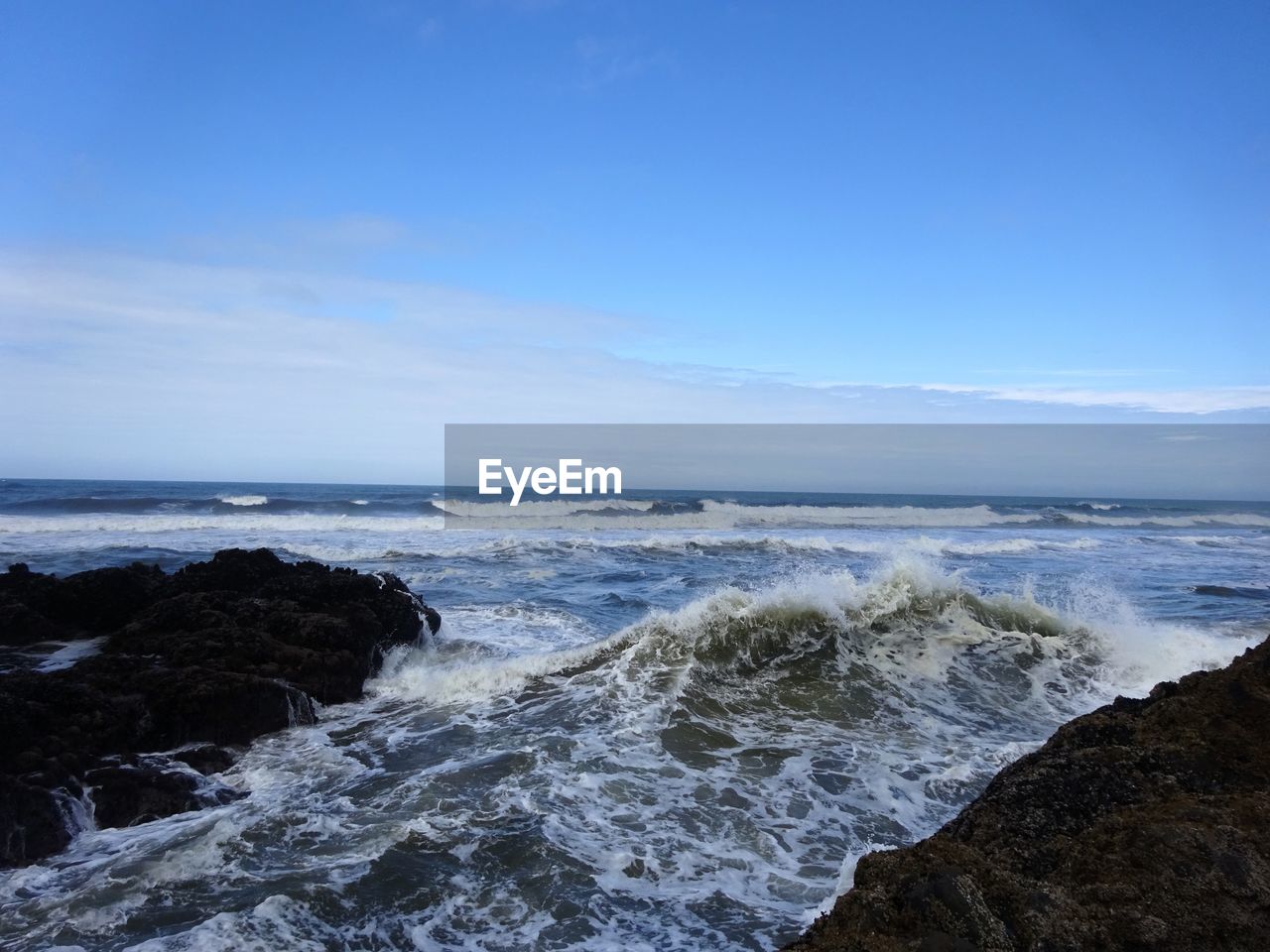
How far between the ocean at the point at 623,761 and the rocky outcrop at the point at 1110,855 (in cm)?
120

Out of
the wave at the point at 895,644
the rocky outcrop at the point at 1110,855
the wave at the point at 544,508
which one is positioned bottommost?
the wave at the point at 895,644

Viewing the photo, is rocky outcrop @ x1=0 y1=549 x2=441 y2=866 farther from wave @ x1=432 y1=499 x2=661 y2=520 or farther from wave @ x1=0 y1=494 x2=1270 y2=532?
wave @ x1=432 y1=499 x2=661 y2=520

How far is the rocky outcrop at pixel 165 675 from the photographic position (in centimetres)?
556

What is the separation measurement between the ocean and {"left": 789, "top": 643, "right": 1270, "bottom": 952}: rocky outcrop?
3.92ft

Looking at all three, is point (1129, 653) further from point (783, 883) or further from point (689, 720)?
point (783, 883)

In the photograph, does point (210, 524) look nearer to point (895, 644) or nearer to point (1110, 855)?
point (895, 644)

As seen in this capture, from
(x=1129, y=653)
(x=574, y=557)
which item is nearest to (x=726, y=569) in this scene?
(x=574, y=557)

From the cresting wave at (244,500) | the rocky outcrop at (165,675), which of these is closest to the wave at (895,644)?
the rocky outcrop at (165,675)

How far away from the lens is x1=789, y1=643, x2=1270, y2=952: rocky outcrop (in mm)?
2395

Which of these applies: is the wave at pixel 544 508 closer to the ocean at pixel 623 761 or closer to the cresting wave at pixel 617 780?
the ocean at pixel 623 761

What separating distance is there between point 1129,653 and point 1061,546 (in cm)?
1813

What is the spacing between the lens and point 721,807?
586 centimetres

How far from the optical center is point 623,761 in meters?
6.75

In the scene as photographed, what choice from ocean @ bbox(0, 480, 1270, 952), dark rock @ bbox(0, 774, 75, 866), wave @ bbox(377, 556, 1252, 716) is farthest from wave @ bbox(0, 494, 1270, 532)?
dark rock @ bbox(0, 774, 75, 866)
